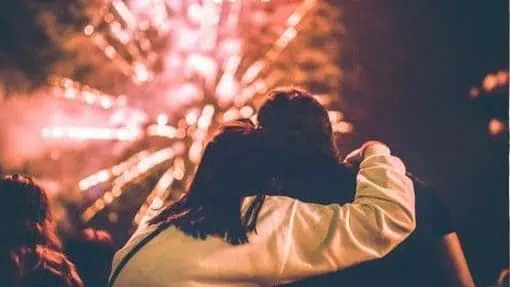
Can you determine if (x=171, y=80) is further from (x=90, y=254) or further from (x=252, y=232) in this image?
(x=252, y=232)

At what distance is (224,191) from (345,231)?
0.36 m

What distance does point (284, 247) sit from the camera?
6.57 ft

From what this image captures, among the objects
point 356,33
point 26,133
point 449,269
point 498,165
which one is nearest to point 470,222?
point 498,165

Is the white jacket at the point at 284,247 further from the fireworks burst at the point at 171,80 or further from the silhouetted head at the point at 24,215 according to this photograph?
the fireworks burst at the point at 171,80

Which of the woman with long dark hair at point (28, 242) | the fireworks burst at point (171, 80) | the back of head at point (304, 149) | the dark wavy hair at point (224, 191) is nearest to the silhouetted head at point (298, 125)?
the back of head at point (304, 149)

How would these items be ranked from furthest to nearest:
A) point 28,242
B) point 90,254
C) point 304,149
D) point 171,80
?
point 171,80
point 90,254
point 28,242
point 304,149

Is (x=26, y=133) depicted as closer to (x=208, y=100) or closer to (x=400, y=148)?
(x=208, y=100)

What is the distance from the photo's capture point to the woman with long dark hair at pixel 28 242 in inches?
95.3

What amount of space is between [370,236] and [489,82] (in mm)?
3678

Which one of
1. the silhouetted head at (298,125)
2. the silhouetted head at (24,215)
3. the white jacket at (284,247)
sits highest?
the silhouetted head at (298,125)

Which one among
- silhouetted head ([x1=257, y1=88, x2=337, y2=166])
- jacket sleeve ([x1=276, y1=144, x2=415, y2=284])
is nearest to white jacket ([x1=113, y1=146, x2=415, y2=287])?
jacket sleeve ([x1=276, y1=144, x2=415, y2=284])

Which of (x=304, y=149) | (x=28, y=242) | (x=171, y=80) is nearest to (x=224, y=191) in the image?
(x=304, y=149)

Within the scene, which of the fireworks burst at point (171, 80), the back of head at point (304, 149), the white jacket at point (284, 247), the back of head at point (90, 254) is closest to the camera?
the white jacket at point (284, 247)

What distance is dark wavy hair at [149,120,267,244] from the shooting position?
2.03 m
